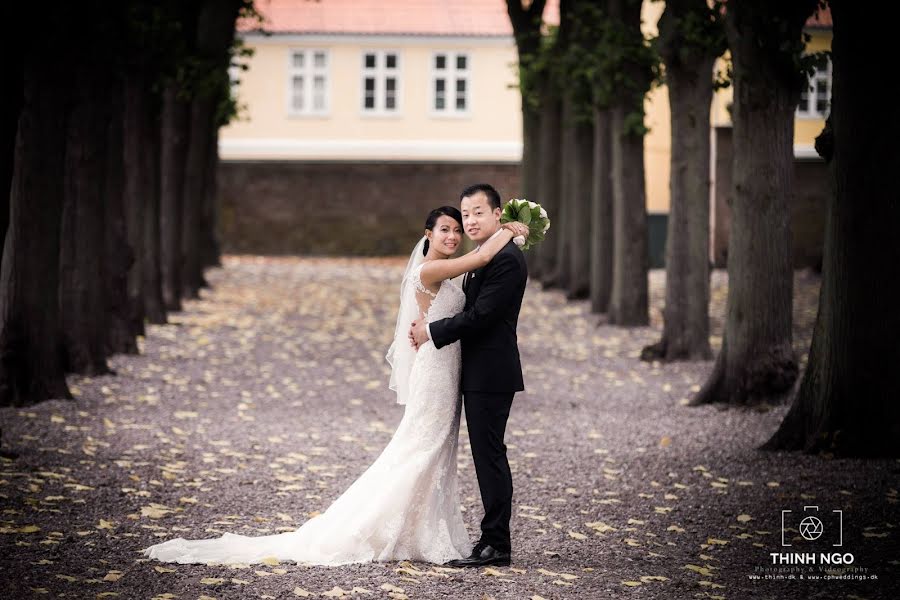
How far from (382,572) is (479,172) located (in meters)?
41.1

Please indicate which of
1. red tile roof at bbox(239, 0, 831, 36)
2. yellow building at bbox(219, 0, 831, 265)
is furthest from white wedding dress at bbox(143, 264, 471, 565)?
red tile roof at bbox(239, 0, 831, 36)

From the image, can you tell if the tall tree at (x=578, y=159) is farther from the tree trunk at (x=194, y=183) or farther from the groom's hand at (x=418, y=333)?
the groom's hand at (x=418, y=333)

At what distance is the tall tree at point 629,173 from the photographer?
22.5 metres

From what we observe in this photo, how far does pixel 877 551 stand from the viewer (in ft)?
27.2

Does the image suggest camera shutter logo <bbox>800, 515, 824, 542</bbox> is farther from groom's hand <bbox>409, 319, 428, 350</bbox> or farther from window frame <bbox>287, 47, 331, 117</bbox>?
window frame <bbox>287, 47, 331, 117</bbox>

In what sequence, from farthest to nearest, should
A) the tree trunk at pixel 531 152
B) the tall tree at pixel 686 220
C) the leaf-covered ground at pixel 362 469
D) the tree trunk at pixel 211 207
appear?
the tree trunk at pixel 531 152, the tree trunk at pixel 211 207, the tall tree at pixel 686 220, the leaf-covered ground at pixel 362 469

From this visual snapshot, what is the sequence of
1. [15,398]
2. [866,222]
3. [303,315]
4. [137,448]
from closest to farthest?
[866,222] < [137,448] < [15,398] < [303,315]

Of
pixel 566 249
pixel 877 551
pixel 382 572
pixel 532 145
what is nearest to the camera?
pixel 382 572

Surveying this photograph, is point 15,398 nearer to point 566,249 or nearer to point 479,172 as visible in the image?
point 566,249

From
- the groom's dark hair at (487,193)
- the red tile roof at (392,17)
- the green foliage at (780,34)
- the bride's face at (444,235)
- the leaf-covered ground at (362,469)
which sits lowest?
the leaf-covered ground at (362,469)

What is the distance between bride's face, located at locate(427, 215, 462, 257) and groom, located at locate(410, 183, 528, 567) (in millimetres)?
100

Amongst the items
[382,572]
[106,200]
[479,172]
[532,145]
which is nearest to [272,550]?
[382,572]

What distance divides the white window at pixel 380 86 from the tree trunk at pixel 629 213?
2768cm

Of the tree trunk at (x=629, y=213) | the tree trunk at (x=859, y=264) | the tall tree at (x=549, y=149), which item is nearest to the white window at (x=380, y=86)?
the tall tree at (x=549, y=149)
